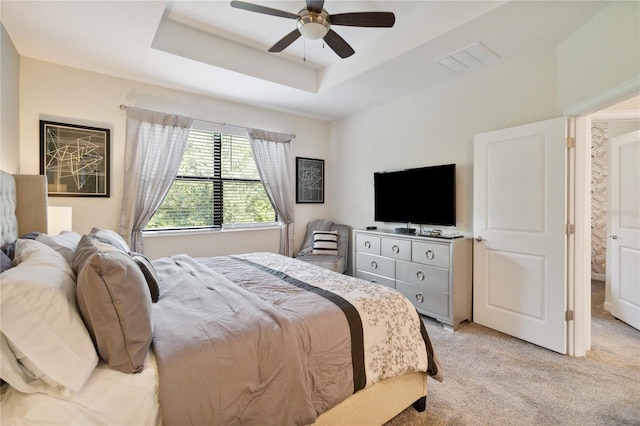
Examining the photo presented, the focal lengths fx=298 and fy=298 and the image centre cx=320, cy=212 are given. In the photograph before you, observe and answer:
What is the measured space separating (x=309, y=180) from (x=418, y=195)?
1.84 meters

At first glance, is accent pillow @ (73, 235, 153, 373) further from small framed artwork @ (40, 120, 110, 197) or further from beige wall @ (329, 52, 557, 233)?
beige wall @ (329, 52, 557, 233)

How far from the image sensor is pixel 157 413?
1.04m

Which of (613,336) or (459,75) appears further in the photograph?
(459,75)

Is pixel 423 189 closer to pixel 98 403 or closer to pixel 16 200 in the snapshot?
pixel 98 403

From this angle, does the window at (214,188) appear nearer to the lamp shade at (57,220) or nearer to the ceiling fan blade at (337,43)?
the lamp shade at (57,220)

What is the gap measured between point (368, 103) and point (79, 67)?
11.0ft

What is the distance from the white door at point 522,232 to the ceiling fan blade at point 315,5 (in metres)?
2.03

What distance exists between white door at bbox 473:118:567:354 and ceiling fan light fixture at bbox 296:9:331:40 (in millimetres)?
1938

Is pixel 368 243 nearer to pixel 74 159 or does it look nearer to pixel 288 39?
pixel 288 39

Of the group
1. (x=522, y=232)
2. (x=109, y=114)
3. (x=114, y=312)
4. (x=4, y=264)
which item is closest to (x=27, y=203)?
(x=4, y=264)

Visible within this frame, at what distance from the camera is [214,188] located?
402 centimetres

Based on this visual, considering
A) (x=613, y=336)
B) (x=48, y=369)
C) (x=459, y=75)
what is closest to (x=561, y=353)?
(x=613, y=336)

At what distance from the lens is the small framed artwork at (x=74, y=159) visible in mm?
2951

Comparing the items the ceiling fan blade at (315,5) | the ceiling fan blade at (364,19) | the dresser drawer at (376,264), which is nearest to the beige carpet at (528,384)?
the dresser drawer at (376,264)
